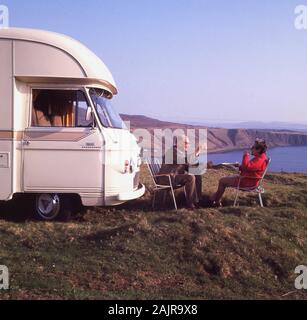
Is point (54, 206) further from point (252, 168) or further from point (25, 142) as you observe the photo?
point (252, 168)

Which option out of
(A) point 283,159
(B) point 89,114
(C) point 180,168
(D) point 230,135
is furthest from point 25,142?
(D) point 230,135

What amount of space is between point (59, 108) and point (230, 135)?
4.86 metres

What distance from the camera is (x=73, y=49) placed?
791 cm

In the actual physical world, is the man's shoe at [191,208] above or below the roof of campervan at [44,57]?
below

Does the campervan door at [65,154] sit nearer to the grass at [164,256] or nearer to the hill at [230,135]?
the grass at [164,256]

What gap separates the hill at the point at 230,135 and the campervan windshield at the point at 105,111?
3.03 ft

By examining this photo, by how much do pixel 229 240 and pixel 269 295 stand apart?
1.14 m

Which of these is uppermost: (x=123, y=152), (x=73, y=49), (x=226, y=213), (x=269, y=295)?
(x=73, y=49)

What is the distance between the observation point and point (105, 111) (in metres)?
8.41

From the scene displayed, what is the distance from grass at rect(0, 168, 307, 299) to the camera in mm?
5566

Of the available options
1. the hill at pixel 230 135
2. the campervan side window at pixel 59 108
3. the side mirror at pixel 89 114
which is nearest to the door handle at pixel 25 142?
the campervan side window at pixel 59 108

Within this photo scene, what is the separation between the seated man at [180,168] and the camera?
29.5 ft
